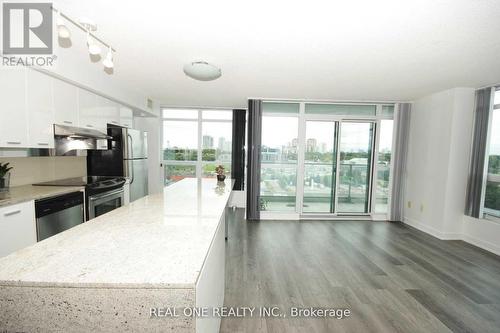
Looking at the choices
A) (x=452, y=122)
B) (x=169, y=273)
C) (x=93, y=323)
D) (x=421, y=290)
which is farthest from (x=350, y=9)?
(x=452, y=122)

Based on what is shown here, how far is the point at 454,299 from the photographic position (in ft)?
6.89

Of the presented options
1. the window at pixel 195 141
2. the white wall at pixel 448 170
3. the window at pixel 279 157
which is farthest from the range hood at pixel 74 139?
the white wall at pixel 448 170

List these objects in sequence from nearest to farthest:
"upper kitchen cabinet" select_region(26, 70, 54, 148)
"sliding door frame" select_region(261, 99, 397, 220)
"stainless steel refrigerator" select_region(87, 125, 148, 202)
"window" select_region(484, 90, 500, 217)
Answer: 1. "upper kitchen cabinet" select_region(26, 70, 54, 148)
2. "window" select_region(484, 90, 500, 217)
3. "stainless steel refrigerator" select_region(87, 125, 148, 202)
4. "sliding door frame" select_region(261, 99, 397, 220)

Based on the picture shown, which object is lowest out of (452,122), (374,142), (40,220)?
(40,220)

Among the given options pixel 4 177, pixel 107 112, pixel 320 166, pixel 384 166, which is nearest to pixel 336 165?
pixel 320 166

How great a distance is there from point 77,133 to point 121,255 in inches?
106

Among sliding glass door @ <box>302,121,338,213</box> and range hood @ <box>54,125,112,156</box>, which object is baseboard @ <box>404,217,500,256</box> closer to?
sliding glass door @ <box>302,121,338,213</box>

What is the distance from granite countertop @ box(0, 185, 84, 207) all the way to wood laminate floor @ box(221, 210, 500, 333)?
2.11m

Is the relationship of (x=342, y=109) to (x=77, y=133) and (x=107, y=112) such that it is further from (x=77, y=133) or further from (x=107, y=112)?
(x=77, y=133)

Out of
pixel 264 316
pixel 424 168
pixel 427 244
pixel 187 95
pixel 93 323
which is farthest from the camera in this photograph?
pixel 187 95

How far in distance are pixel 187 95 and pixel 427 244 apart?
502 centimetres

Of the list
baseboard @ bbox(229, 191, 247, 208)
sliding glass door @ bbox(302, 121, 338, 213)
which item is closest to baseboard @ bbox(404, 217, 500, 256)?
sliding glass door @ bbox(302, 121, 338, 213)

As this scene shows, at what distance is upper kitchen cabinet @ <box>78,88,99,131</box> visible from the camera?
290 centimetres

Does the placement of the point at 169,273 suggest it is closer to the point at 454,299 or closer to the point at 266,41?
the point at 266,41
